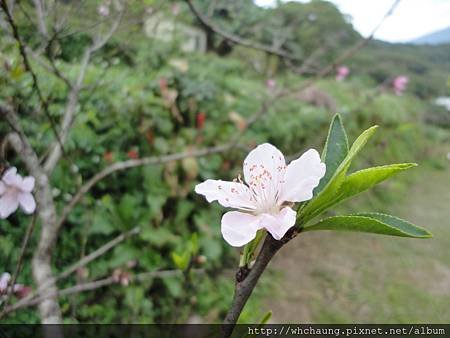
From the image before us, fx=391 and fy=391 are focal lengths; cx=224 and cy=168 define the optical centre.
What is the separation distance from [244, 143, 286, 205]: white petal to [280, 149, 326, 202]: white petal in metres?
0.05

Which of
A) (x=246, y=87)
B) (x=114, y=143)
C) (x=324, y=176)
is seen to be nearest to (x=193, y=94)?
(x=114, y=143)

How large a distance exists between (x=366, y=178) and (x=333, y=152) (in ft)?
0.24

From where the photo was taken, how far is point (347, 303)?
3189 millimetres

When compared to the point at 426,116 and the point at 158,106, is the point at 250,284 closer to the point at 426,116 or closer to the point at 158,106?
the point at 158,106

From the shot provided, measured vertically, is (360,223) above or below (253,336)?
above

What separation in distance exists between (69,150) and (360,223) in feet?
7.35

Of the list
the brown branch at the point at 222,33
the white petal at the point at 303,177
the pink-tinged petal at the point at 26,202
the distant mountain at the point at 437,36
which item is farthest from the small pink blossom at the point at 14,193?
the distant mountain at the point at 437,36

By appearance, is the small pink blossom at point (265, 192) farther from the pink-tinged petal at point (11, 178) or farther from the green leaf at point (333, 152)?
the pink-tinged petal at point (11, 178)

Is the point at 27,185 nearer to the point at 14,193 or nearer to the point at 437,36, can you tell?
the point at 14,193

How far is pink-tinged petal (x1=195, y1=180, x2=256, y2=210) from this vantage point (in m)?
0.55

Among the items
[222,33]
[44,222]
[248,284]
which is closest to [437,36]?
[222,33]

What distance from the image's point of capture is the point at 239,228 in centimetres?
50

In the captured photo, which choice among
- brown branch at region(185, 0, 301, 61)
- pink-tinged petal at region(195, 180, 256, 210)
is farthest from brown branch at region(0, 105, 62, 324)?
pink-tinged petal at region(195, 180, 256, 210)

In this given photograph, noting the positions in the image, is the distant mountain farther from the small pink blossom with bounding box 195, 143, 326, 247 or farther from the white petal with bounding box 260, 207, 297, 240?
the white petal with bounding box 260, 207, 297, 240
